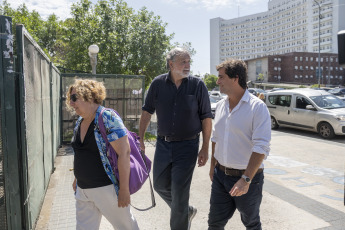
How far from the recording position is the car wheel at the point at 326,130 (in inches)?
423

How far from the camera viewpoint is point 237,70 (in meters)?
2.63

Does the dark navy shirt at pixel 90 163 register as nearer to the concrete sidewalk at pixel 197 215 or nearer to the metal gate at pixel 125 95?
the concrete sidewalk at pixel 197 215

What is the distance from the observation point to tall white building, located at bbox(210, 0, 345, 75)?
107062 millimetres

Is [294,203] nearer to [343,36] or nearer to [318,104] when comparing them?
[343,36]

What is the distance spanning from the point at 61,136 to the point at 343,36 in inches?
343

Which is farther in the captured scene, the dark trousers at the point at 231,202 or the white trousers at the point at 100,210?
the dark trousers at the point at 231,202

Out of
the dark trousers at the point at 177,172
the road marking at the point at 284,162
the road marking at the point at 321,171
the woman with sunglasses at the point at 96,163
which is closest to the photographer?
the woman with sunglasses at the point at 96,163

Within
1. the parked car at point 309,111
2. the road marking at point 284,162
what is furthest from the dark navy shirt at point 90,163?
the parked car at point 309,111

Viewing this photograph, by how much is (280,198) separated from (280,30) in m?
143

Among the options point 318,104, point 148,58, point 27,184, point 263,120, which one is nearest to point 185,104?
point 263,120

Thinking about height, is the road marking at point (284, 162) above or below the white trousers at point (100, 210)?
below

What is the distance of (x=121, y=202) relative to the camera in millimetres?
2348

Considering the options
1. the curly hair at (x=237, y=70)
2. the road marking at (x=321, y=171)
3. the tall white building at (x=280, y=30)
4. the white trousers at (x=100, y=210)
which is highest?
the tall white building at (x=280, y=30)

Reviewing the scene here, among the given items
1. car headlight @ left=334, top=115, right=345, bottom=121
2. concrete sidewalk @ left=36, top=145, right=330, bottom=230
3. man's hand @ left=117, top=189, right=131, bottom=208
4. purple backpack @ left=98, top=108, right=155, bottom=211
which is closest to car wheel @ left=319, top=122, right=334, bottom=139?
car headlight @ left=334, top=115, right=345, bottom=121
